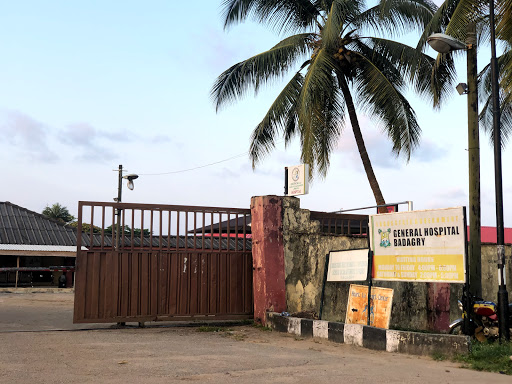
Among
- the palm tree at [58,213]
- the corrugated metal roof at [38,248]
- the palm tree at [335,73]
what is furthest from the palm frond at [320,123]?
the palm tree at [58,213]

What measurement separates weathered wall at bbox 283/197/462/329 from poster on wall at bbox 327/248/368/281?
2.39 feet

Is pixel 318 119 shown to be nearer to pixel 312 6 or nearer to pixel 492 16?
pixel 312 6

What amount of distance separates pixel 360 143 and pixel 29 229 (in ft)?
58.7

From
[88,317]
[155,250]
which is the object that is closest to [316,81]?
[155,250]

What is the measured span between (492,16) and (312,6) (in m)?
8.88

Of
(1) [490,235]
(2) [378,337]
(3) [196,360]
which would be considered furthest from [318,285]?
(1) [490,235]

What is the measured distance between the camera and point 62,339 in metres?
9.85

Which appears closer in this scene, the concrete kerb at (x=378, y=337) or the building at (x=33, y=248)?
the concrete kerb at (x=378, y=337)

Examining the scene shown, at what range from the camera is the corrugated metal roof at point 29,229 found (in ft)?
90.3

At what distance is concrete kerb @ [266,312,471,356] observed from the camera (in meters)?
8.42

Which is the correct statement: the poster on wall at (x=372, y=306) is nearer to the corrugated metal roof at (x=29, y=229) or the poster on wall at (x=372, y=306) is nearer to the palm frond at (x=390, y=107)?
the palm frond at (x=390, y=107)

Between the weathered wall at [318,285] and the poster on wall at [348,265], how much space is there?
2.39 feet

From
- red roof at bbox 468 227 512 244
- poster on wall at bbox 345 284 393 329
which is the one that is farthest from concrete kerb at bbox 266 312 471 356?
red roof at bbox 468 227 512 244

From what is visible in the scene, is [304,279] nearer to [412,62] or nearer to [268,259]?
Result: [268,259]
